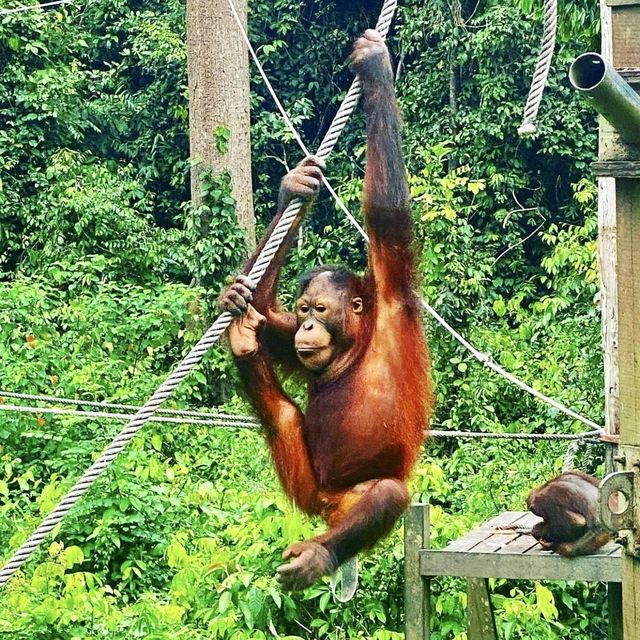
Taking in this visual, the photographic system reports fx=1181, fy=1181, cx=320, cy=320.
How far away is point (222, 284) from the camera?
32.2ft

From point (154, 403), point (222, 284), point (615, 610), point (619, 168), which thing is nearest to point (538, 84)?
point (619, 168)

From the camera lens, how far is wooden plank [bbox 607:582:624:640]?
483 centimetres

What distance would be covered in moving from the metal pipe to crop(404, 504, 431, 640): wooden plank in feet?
8.35

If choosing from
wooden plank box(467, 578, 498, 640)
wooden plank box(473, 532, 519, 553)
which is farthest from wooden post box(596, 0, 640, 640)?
wooden plank box(467, 578, 498, 640)

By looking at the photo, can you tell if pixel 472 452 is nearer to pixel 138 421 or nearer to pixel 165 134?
pixel 138 421

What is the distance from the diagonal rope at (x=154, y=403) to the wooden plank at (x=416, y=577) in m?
1.95

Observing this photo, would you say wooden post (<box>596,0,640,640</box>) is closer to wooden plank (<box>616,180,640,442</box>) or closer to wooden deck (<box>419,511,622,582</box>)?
wooden plank (<box>616,180,640,442</box>)

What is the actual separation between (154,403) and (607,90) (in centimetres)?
114

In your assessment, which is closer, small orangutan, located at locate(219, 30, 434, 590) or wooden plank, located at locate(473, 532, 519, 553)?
small orangutan, located at locate(219, 30, 434, 590)

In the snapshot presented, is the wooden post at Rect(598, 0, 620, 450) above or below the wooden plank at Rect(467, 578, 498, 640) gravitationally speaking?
above

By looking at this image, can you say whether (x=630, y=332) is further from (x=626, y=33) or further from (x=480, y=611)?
(x=480, y=611)

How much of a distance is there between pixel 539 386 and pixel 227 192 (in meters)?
3.40

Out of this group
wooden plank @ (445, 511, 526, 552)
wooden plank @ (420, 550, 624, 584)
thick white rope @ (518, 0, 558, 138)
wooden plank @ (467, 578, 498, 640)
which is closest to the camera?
thick white rope @ (518, 0, 558, 138)

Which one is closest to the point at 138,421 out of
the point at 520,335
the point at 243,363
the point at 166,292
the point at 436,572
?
the point at 243,363
